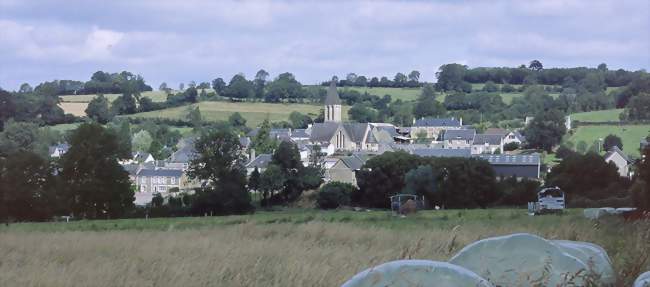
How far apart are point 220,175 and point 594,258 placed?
50.1 metres

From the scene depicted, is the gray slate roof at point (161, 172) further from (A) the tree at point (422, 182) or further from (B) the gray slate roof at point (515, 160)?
(A) the tree at point (422, 182)

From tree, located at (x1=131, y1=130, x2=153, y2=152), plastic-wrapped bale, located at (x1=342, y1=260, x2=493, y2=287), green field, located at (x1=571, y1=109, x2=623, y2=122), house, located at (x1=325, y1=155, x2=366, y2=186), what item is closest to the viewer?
plastic-wrapped bale, located at (x1=342, y1=260, x2=493, y2=287)

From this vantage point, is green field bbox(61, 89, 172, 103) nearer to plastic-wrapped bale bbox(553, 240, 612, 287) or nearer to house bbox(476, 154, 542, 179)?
house bbox(476, 154, 542, 179)

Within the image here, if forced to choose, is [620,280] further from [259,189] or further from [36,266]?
[259,189]

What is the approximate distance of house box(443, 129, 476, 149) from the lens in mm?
132875

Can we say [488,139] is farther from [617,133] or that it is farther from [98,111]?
[98,111]

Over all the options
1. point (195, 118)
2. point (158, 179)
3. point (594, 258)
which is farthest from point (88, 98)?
point (594, 258)

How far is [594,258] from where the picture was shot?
8141 mm

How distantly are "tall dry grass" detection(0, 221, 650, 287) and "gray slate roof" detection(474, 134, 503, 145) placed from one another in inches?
4357

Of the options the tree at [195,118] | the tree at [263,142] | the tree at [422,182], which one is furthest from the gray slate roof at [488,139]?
the tree at [422,182]

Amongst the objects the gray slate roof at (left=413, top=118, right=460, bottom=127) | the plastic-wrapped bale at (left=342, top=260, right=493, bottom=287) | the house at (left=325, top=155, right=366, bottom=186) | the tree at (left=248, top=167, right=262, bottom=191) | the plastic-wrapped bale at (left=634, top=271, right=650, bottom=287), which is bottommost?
the house at (left=325, top=155, right=366, bottom=186)

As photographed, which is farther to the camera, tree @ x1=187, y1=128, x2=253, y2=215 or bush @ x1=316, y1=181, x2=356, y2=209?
bush @ x1=316, y1=181, x2=356, y2=209

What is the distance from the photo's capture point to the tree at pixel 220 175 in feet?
170

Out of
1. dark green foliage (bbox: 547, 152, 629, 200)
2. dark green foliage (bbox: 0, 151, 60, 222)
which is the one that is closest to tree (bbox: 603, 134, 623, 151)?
dark green foliage (bbox: 547, 152, 629, 200)
